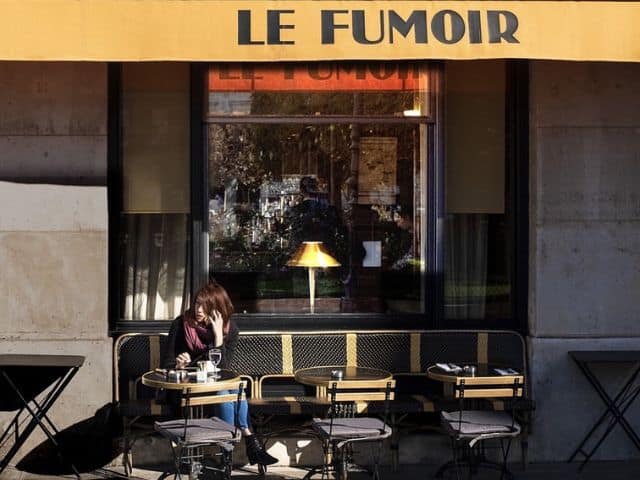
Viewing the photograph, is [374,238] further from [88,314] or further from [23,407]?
[23,407]

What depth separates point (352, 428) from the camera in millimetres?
6934

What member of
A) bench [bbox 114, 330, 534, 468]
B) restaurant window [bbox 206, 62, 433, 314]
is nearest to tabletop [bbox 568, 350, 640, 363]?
bench [bbox 114, 330, 534, 468]

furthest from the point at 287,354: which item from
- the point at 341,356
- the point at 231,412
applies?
the point at 231,412

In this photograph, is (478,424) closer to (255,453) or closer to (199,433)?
(255,453)

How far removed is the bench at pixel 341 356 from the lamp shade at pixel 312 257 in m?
0.63

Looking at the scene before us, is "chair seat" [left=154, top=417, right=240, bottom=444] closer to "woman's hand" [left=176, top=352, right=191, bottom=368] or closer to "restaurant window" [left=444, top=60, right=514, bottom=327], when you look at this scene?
"woman's hand" [left=176, top=352, right=191, bottom=368]

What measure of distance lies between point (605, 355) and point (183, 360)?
3.13 metres

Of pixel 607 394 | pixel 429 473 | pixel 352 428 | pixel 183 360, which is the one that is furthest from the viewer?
pixel 607 394

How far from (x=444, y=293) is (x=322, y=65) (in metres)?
2.07

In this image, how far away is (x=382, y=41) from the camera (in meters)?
7.28

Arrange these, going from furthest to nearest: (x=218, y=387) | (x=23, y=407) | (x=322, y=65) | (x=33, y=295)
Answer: (x=322, y=65), (x=33, y=295), (x=23, y=407), (x=218, y=387)

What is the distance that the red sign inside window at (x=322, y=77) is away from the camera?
8.45 meters

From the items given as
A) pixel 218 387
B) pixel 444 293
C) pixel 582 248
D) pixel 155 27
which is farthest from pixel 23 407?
pixel 582 248

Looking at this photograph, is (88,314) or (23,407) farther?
(88,314)
